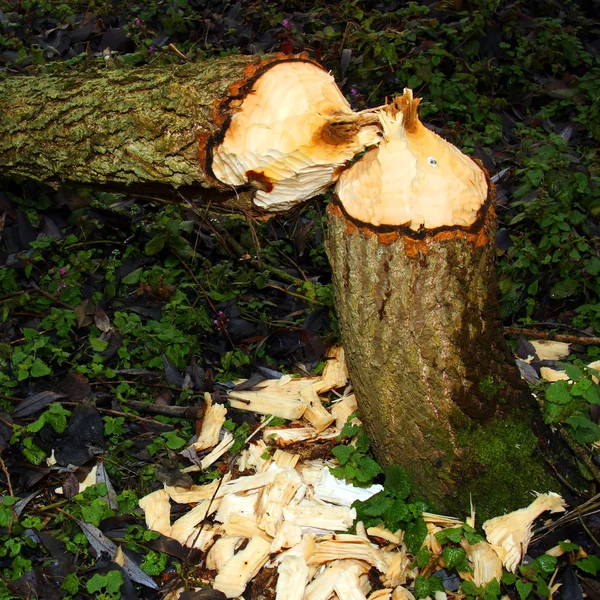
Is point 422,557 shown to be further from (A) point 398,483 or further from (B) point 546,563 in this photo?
(B) point 546,563

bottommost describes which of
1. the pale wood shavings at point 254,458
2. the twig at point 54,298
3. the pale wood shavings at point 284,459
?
the pale wood shavings at point 254,458

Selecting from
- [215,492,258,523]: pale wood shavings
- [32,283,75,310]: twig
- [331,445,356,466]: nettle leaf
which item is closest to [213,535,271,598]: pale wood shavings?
[215,492,258,523]: pale wood shavings

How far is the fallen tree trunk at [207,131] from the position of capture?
2203 mm

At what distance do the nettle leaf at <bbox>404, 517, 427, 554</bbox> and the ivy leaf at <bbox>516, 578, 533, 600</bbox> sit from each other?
12.3 inches

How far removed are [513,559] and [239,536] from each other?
921 mm

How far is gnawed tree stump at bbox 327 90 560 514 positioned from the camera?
2127 mm

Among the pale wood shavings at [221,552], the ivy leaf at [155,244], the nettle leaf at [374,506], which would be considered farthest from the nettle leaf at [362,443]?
the ivy leaf at [155,244]

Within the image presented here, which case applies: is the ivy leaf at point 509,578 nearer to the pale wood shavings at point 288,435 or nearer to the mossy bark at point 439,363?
the mossy bark at point 439,363

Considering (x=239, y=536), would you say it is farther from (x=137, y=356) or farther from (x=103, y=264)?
(x=103, y=264)

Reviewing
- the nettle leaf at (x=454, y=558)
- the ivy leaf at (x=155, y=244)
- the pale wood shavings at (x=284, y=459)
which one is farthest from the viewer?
the ivy leaf at (x=155, y=244)

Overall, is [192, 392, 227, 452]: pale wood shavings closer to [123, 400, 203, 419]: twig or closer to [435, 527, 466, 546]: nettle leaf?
[123, 400, 203, 419]: twig

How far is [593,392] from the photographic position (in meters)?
2.32

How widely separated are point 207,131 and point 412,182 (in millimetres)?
715

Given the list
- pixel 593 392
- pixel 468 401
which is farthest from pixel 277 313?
→ pixel 593 392
